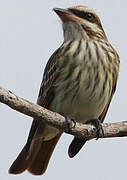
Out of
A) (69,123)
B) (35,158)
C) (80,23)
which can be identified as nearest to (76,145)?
(35,158)

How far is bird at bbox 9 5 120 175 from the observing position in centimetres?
664

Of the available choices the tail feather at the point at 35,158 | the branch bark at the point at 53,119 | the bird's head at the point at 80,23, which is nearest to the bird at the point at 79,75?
the bird's head at the point at 80,23

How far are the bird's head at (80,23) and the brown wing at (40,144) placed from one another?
30 centimetres

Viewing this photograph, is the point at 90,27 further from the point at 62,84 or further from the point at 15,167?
the point at 15,167

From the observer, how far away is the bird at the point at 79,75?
664cm

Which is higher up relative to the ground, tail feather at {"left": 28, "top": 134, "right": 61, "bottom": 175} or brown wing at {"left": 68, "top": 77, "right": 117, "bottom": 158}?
brown wing at {"left": 68, "top": 77, "right": 117, "bottom": 158}

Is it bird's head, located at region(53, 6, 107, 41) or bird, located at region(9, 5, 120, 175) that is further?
bird's head, located at region(53, 6, 107, 41)

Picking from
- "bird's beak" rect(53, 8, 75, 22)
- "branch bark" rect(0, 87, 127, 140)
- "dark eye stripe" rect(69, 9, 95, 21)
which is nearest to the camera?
"branch bark" rect(0, 87, 127, 140)

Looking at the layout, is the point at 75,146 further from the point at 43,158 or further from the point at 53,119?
the point at 53,119

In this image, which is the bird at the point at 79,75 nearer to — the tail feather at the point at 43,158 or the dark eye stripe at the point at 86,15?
the dark eye stripe at the point at 86,15

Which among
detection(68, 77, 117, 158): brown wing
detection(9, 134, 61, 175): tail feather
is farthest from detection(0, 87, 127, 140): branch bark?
detection(9, 134, 61, 175): tail feather

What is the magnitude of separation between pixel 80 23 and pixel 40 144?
178 centimetres

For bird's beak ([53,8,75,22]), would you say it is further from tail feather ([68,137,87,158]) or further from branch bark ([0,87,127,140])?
tail feather ([68,137,87,158])

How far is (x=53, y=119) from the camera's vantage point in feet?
18.7
